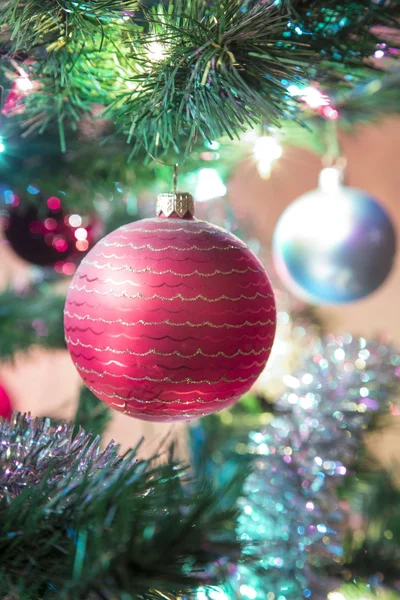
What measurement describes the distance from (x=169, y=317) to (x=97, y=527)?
5.4 inches

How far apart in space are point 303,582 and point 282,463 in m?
0.14

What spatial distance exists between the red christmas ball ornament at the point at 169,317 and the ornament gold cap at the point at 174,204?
2 cm

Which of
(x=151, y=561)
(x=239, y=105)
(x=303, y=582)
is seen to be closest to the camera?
(x=151, y=561)

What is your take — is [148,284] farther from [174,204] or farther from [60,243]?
[60,243]

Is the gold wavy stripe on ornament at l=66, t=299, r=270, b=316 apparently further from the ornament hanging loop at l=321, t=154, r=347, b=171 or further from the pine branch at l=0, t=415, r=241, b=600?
the ornament hanging loop at l=321, t=154, r=347, b=171

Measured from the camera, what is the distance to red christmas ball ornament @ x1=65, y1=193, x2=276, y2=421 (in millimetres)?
358

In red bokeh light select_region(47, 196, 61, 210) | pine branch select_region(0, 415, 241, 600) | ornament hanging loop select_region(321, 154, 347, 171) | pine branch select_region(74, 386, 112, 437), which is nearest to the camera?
pine branch select_region(0, 415, 241, 600)

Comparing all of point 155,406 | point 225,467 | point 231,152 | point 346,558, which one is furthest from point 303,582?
point 231,152

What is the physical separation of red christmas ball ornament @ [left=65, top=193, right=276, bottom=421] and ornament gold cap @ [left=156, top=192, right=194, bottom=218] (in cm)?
2

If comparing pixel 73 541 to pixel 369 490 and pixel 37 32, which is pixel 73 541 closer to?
pixel 37 32

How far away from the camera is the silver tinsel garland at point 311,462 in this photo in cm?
66

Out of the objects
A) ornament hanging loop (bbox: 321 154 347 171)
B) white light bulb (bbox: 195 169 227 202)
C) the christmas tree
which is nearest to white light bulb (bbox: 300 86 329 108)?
the christmas tree

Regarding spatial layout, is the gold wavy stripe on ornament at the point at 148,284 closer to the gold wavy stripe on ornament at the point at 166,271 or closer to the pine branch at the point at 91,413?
the gold wavy stripe on ornament at the point at 166,271

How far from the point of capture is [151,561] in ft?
0.77
